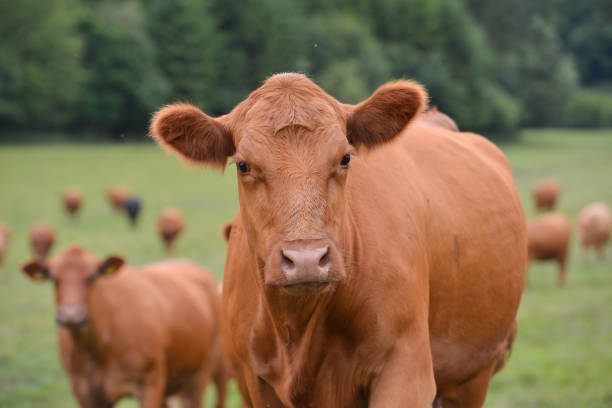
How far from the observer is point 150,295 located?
8406 mm

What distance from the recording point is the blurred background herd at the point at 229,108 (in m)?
11.8

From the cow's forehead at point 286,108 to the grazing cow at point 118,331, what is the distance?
4.76m

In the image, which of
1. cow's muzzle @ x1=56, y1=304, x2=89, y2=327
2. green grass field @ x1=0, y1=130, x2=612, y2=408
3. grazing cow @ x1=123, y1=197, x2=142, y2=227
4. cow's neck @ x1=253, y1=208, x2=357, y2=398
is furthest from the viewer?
grazing cow @ x1=123, y1=197, x2=142, y2=227

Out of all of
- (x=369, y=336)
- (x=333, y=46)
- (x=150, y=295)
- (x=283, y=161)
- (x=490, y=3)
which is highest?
(x=490, y=3)

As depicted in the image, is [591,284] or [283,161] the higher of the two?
[283,161]

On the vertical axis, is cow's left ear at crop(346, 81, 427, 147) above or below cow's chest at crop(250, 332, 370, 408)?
above

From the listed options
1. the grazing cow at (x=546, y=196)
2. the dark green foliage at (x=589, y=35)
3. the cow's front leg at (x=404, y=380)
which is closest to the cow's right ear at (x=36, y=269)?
the cow's front leg at (x=404, y=380)

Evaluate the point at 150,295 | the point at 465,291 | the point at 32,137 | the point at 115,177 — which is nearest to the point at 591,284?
the point at 150,295

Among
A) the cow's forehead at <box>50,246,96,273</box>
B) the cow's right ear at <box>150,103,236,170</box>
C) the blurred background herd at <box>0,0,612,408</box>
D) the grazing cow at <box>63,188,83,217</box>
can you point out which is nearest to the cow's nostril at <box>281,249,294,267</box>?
the cow's right ear at <box>150,103,236,170</box>

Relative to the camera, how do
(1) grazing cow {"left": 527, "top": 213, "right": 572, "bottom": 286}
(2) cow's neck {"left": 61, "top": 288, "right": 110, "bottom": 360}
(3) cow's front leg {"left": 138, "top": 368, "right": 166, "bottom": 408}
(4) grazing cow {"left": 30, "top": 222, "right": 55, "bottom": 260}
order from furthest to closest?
(4) grazing cow {"left": 30, "top": 222, "right": 55, "bottom": 260} → (1) grazing cow {"left": 527, "top": 213, "right": 572, "bottom": 286} → (3) cow's front leg {"left": 138, "top": 368, "right": 166, "bottom": 408} → (2) cow's neck {"left": 61, "top": 288, "right": 110, "bottom": 360}

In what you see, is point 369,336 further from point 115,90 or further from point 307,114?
point 115,90

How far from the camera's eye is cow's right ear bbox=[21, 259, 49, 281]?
24.5ft

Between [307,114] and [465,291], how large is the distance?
4.41 feet

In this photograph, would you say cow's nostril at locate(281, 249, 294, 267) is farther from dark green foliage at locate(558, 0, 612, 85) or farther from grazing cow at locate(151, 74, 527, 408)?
dark green foliage at locate(558, 0, 612, 85)
